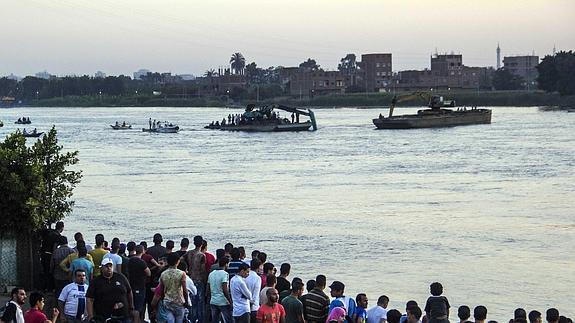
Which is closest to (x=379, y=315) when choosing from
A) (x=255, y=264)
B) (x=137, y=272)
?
(x=255, y=264)

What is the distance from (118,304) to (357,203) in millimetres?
34558

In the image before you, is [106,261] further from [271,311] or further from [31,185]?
[31,185]

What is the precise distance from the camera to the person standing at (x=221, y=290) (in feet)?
45.6

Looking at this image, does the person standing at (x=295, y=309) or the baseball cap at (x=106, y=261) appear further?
the baseball cap at (x=106, y=261)

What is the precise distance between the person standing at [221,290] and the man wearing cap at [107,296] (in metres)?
1.47

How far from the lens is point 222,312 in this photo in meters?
14.1

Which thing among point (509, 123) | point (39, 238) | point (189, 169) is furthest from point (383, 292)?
point (509, 123)

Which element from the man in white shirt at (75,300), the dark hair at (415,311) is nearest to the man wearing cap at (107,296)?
the man in white shirt at (75,300)

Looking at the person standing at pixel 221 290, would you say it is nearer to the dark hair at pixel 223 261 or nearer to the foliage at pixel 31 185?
the dark hair at pixel 223 261

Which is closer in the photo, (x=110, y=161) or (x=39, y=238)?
(x=39, y=238)

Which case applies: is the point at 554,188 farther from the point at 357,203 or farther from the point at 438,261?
the point at 438,261

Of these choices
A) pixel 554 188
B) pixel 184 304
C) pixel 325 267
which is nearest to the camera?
pixel 184 304

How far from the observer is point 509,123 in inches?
5217

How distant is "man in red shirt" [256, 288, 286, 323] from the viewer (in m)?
12.1
